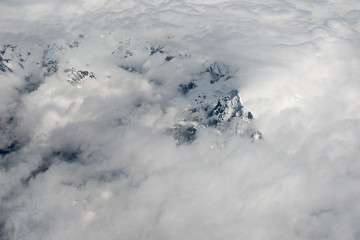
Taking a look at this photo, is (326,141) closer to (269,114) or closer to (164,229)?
(269,114)

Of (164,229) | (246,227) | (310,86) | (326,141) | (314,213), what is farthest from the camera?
(310,86)

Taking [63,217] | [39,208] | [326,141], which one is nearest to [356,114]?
[326,141]

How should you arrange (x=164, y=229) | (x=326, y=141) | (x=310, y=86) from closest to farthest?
(x=326, y=141) → (x=164, y=229) → (x=310, y=86)

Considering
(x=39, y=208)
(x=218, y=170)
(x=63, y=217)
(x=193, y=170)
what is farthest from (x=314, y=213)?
(x=39, y=208)

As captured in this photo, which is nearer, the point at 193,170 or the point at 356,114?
the point at 356,114

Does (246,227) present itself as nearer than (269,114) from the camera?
Yes

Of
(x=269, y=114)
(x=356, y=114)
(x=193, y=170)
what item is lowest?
(x=193, y=170)

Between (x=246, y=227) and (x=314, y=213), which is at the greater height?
(x=314, y=213)

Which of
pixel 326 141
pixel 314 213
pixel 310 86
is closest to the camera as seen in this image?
pixel 314 213

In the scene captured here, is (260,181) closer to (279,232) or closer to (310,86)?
(279,232)
